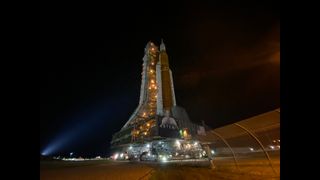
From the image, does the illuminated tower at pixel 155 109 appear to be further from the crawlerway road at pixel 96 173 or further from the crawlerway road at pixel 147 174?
the crawlerway road at pixel 147 174

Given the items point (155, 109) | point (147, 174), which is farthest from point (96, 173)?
point (155, 109)

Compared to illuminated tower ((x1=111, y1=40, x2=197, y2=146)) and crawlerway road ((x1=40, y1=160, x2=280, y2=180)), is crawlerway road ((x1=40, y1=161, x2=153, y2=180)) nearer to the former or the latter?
crawlerway road ((x1=40, y1=160, x2=280, y2=180))

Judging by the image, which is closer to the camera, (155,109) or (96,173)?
(96,173)

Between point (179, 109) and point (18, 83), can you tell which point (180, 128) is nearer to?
point (179, 109)

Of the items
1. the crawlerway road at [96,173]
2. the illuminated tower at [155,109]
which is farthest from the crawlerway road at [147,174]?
the illuminated tower at [155,109]

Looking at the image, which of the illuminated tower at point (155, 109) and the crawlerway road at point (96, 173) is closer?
the crawlerway road at point (96, 173)

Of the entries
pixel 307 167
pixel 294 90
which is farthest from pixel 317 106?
pixel 307 167

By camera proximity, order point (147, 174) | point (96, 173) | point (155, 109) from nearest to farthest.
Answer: point (147, 174)
point (96, 173)
point (155, 109)

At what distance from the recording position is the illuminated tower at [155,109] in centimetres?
A: 8406

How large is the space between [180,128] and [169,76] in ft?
77.4

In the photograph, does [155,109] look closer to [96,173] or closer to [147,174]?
[96,173]

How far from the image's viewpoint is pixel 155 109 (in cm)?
10000

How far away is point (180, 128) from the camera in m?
86.8

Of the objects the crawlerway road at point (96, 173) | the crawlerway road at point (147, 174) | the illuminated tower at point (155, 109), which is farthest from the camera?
the illuminated tower at point (155, 109)
